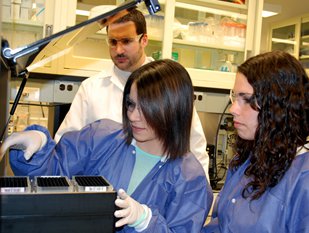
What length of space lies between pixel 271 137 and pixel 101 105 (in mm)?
890

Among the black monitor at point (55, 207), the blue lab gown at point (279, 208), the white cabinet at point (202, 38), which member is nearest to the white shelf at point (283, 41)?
the white cabinet at point (202, 38)

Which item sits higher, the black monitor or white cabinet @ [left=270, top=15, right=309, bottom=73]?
white cabinet @ [left=270, top=15, right=309, bottom=73]

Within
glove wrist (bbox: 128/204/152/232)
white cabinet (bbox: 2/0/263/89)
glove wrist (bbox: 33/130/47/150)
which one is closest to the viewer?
glove wrist (bbox: 128/204/152/232)

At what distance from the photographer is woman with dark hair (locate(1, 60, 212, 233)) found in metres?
1.03

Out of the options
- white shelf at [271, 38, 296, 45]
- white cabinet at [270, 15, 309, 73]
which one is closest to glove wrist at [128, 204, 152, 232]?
white cabinet at [270, 15, 309, 73]

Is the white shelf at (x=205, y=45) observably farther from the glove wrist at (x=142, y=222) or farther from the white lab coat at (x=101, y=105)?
the glove wrist at (x=142, y=222)

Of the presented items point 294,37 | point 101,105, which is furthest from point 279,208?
point 294,37

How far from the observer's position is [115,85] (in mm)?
1727

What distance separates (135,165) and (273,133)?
45 centimetres

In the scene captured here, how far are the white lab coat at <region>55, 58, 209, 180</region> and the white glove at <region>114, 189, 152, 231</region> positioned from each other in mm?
796

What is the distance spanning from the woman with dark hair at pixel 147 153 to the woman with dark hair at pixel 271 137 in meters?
0.15

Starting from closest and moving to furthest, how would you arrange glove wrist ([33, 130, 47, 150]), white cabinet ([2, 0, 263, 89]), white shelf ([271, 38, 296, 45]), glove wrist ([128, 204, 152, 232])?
glove wrist ([128, 204, 152, 232])
glove wrist ([33, 130, 47, 150])
white cabinet ([2, 0, 263, 89])
white shelf ([271, 38, 296, 45])

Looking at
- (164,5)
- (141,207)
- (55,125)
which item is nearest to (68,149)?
(141,207)

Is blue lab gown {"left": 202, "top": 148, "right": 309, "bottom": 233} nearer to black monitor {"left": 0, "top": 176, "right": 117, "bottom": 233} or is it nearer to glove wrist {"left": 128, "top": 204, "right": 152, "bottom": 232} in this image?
glove wrist {"left": 128, "top": 204, "right": 152, "bottom": 232}
